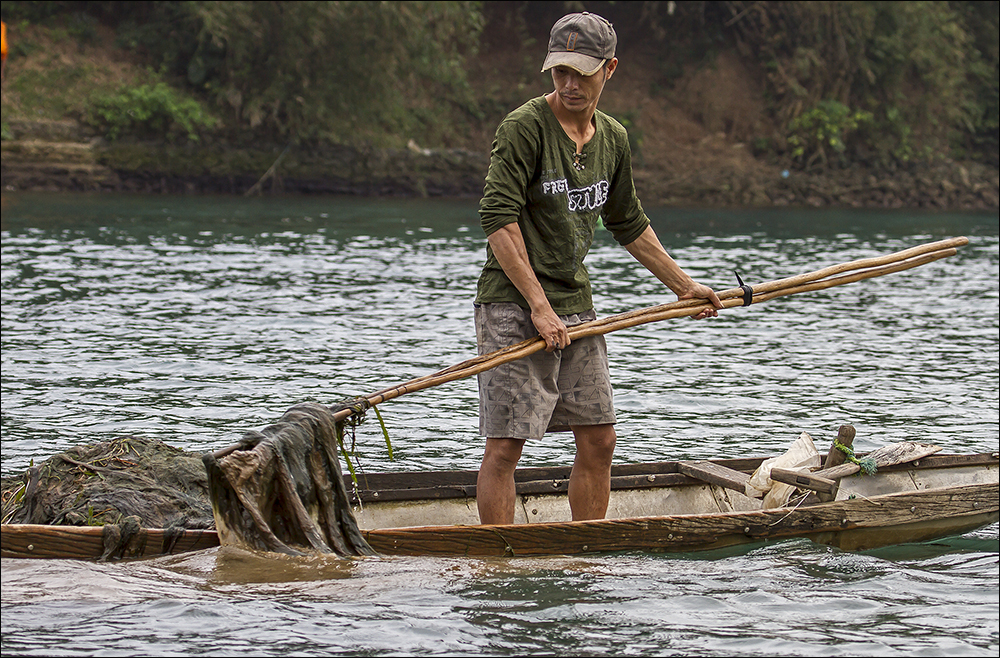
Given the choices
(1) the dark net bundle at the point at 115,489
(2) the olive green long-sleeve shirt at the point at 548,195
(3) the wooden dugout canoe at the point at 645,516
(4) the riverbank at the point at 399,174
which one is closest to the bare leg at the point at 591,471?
(3) the wooden dugout canoe at the point at 645,516

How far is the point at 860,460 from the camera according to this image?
6.31 m

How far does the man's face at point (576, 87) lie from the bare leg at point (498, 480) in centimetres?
156

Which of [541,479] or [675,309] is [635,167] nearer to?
[541,479]

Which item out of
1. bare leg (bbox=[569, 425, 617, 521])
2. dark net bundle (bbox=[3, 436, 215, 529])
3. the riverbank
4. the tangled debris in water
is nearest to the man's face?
bare leg (bbox=[569, 425, 617, 521])

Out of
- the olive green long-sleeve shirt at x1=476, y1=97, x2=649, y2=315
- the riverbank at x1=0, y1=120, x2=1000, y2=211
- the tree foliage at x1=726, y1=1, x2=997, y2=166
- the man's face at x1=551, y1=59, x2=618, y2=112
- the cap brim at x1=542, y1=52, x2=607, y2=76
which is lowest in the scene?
the olive green long-sleeve shirt at x1=476, y1=97, x2=649, y2=315

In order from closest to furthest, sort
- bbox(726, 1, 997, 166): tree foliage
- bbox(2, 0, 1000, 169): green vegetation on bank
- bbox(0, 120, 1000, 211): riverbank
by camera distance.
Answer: bbox(0, 120, 1000, 211): riverbank
bbox(2, 0, 1000, 169): green vegetation on bank
bbox(726, 1, 997, 166): tree foliage

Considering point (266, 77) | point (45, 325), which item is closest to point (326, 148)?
point (266, 77)

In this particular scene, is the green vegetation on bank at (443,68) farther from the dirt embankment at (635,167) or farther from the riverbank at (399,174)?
the riverbank at (399,174)

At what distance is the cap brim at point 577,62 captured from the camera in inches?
188

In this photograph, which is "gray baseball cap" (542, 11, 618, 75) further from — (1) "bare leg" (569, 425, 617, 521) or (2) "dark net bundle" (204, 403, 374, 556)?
(2) "dark net bundle" (204, 403, 374, 556)

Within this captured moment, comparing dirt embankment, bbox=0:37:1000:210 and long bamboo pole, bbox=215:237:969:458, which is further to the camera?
dirt embankment, bbox=0:37:1000:210

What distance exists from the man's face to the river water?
2180 millimetres

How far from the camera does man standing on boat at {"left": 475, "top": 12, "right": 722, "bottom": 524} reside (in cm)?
485

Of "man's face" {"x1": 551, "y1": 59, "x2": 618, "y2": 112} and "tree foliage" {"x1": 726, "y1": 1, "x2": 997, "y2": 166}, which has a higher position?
"tree foliage" {"x1": 726, "y1": 1, "x2": 997, "y2": 166}
